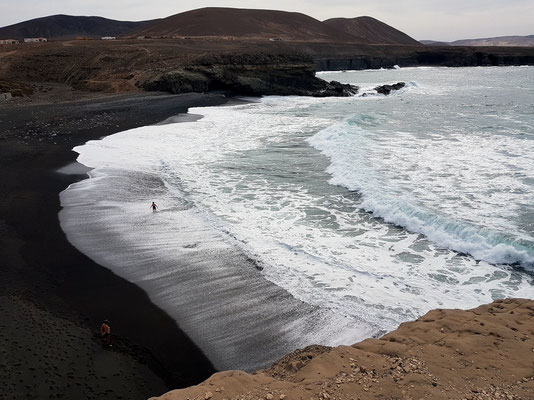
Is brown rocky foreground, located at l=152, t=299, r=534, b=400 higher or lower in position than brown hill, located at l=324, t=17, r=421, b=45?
lower

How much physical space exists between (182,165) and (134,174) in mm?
2345

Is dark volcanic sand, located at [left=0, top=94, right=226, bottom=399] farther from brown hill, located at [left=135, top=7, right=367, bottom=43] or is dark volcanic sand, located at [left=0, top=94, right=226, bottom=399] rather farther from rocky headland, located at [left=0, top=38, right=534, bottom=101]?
brown hill, located at [left=135, top=7, right=367, bottom=43]

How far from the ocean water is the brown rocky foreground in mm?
1384

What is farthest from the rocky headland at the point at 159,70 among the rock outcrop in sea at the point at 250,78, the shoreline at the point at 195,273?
the shoreline at the point at 195,273

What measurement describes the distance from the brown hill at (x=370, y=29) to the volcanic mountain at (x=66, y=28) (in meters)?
74.8

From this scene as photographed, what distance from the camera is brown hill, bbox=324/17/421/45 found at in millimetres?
158250

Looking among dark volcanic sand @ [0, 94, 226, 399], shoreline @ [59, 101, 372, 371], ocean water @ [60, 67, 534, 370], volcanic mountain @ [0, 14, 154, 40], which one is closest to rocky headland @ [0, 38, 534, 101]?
ocean water @ [60, 67, 534, 370]

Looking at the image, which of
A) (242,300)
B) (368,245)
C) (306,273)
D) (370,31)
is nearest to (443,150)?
(368,245)

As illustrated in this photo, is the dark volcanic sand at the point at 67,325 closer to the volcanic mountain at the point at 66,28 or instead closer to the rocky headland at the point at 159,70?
the rocky headland at the point at 159,70

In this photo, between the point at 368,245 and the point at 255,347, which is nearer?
the point at 255,347

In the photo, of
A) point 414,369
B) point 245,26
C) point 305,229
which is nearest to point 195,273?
point 305,229

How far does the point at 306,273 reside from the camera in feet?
31.6

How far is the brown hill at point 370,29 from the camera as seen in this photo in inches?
6230

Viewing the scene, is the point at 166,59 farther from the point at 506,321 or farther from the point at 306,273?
the point at 506,321
